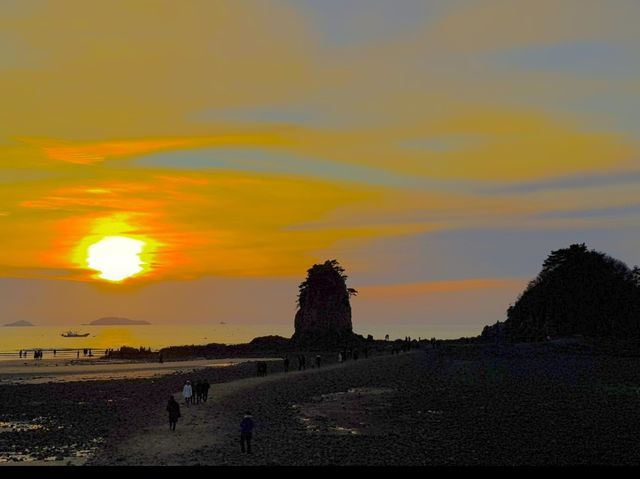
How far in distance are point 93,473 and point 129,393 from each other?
49.4m

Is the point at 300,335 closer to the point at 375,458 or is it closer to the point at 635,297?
the point at 635,297

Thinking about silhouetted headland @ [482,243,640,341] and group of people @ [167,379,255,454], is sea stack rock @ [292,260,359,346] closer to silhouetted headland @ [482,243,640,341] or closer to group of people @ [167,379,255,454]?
silhouetted headland @ [482,243,640,341]

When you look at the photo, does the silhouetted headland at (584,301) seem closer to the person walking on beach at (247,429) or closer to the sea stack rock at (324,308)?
the sea stack rock at (324,308)

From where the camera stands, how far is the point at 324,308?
133125 millimetres

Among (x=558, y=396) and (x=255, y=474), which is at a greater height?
(x=255, y=474)

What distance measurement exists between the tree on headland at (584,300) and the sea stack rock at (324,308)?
117 ft

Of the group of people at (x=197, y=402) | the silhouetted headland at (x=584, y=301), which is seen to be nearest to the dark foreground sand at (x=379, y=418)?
the group of people at (x=197, y=402)

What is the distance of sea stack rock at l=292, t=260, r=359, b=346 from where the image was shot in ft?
424

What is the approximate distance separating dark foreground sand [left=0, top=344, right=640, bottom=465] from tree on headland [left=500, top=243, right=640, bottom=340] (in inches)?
1743

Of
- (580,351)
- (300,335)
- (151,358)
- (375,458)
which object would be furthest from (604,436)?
(300,335)

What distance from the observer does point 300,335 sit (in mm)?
132125

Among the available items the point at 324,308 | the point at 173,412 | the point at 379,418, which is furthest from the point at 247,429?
the point at 324,308

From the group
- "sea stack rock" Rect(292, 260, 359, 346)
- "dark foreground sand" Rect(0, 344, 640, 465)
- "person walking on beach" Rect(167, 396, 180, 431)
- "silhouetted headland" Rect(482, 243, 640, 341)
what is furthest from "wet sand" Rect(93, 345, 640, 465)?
"sea stack rock" Rect(292, 260, 359, 346)

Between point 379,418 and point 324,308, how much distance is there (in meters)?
99.8
